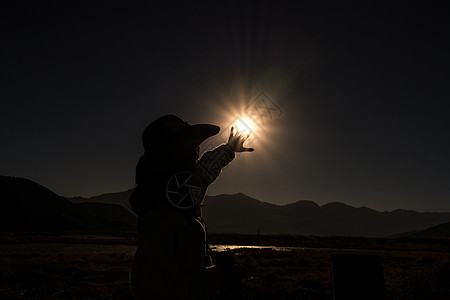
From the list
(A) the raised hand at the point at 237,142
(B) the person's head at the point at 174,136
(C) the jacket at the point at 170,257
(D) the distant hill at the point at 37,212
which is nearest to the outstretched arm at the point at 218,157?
(A) the raised hand at the point at 237,142

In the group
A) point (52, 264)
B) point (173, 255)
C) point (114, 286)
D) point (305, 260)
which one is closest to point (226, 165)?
point (173, 255)

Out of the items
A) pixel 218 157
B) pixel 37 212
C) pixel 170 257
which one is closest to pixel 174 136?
pixel 218 157

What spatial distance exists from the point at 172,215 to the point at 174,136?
48 centimetres

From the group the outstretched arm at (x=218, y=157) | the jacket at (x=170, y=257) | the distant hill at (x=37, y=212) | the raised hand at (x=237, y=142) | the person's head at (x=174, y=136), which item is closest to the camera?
the jacket at (x=170, y=257)

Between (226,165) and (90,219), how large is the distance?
554 feet

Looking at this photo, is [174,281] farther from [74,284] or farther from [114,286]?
[74,284]

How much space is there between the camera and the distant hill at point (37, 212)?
13175cm

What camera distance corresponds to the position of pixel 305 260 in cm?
2406

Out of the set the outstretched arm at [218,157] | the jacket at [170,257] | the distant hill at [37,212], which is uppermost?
the distant hill at [37,212]

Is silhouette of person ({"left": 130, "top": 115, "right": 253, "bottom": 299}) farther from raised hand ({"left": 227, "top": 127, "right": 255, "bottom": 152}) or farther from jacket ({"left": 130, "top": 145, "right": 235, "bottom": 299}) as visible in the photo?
raised hand ({"left": 227, "top": 127, "right": 255, "bottom": 152})

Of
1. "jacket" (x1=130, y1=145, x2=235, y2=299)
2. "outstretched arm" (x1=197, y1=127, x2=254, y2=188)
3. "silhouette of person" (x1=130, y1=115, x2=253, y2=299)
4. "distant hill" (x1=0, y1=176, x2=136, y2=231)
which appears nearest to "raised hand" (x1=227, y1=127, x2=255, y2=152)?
"outstretched arm" (x1=197, y1=127, x2=254, y2=188)

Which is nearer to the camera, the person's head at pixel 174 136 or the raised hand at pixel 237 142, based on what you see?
the person's head at pixel 174 136

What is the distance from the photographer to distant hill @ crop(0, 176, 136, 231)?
432 feet

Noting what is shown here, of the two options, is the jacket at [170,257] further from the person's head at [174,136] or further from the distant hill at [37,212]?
the distant hill at [37,212]
